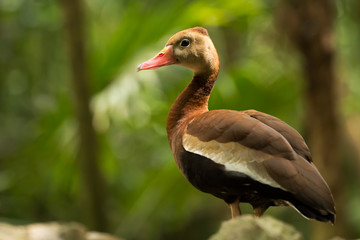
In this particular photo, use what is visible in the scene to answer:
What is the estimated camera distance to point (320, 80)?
4207 millimetres

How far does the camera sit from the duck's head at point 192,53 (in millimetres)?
1460

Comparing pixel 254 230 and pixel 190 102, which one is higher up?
pixel 190 102

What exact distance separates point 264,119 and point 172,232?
5.21m

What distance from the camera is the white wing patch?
1337 mm

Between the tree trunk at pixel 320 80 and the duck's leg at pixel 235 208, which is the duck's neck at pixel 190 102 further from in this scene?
the tree trunk at pixel 320 80

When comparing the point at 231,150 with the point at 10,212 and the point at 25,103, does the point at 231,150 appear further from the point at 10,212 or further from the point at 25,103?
the point at 25,103

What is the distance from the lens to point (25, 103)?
650 centimetres

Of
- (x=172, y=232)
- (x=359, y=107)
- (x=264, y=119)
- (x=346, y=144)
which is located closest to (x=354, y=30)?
(x=359, y=107)

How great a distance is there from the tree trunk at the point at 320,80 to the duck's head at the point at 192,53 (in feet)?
9.19

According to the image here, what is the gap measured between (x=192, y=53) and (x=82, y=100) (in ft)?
8.17

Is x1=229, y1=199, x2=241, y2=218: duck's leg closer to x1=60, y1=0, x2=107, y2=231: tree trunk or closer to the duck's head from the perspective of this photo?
the duck's head

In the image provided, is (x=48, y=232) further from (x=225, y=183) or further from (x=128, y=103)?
(x=128, y=103)

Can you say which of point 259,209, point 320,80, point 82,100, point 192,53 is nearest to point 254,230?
point 259,209

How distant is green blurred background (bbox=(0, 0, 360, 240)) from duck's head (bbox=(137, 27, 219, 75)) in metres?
2.13
